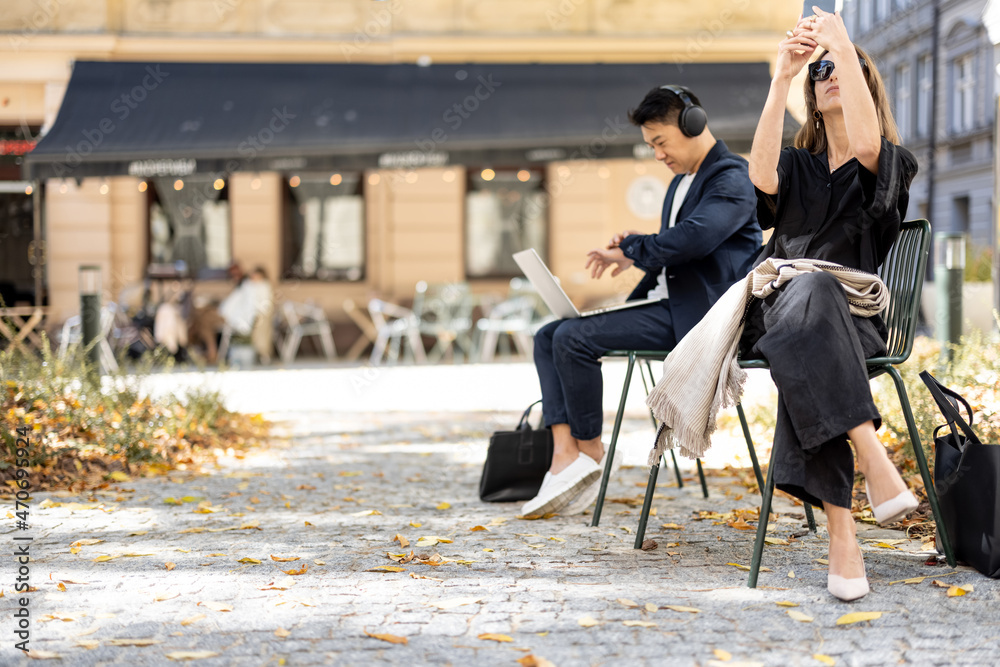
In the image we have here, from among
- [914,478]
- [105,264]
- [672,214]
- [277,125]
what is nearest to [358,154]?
[277,125]

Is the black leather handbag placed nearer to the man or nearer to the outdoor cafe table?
the man

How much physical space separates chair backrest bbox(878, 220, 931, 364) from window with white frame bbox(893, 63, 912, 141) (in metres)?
30.9

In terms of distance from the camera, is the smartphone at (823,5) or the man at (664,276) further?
the man at (664,276)

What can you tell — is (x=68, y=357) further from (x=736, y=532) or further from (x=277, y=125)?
(x=277, y=125)

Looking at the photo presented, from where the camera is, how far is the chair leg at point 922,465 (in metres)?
2.70

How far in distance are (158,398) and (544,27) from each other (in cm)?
980

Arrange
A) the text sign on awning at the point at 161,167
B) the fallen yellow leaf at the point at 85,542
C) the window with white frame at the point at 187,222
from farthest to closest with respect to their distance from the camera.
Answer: the window with white frame at the point at 187,222 → the text sign on awning at the point at 161,167 → the fallen yellow leaf at the point at 85,542

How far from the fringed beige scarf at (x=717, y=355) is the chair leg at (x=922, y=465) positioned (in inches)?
8.7

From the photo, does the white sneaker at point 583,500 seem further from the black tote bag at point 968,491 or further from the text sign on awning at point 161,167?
the text sign on awning at point 161,167

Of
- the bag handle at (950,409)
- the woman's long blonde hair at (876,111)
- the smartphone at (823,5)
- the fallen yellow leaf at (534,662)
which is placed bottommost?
the fallen yellow leaf at (534,662)

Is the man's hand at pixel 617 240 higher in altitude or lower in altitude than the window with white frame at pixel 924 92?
lower

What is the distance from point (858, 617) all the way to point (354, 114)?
31.2ft

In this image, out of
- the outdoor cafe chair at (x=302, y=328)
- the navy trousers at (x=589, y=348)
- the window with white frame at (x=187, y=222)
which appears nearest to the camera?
the navy trousers at (x=589, y=348)

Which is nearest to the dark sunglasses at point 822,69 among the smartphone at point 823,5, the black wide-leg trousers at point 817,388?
the smartphone at point 823,5
